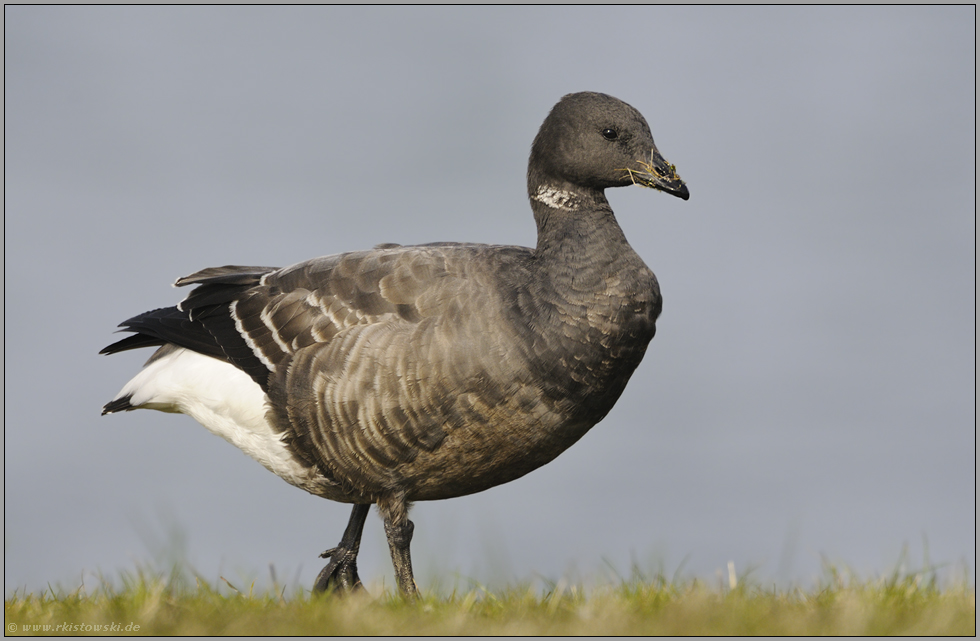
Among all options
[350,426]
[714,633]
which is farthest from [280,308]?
[714,633]

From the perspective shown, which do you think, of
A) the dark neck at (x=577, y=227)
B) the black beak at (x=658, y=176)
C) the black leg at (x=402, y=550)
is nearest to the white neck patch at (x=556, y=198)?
the dark neck at (x=577, y=227)

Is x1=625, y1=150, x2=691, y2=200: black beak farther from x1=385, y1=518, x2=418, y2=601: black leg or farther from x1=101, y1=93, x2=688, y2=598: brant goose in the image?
x1=385, y1=518, x2=418, y2=601: black leg

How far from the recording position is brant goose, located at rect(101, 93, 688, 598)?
20.1 ft

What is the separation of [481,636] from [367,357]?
2121mm

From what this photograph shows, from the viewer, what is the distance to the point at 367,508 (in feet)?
24.7

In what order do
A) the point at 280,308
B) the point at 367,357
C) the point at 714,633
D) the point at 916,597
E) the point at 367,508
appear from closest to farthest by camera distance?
the point at 714,633 → the point at 916,597 → the point at 367,357 → the point at 280,308 → the point at 367,508

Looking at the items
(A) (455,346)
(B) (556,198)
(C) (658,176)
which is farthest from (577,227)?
(A) (455,346)

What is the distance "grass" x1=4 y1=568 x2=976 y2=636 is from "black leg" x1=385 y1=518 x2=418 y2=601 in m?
0.50

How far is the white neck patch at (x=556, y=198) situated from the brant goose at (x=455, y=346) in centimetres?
1

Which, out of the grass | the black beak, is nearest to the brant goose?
the black beak

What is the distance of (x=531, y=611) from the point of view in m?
5.45

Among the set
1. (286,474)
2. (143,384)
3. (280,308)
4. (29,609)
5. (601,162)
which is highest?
(601,162)

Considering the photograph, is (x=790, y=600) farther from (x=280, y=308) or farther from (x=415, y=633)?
(x=280, y=308)

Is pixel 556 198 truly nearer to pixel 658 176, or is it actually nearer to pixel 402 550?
pixel 658 176
